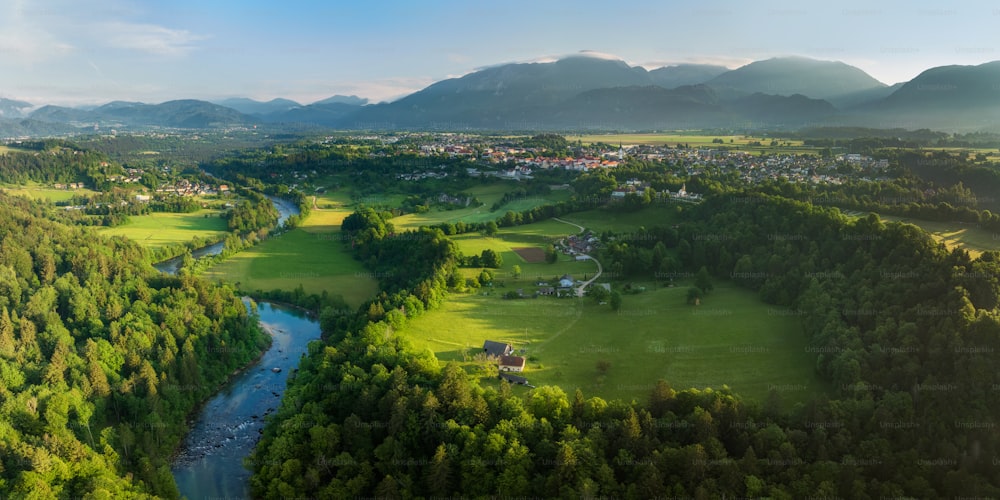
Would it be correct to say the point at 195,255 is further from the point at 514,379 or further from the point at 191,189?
the point at 514,379

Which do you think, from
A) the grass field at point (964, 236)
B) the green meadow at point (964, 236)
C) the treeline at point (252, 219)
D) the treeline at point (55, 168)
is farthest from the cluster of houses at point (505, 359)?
the treeline at point (55, 168)

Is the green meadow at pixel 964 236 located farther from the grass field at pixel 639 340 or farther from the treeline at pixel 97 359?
the treeline at pixel 97 359

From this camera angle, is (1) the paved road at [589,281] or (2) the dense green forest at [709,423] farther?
(1) the paved road at [589,281]

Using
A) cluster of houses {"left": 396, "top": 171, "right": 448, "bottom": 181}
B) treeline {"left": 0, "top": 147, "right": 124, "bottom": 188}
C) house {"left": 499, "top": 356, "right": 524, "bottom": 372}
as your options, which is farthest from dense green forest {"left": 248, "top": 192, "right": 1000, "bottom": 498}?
treeline {"left": 0, "top": 147, "right": 124, "bottom": 188}

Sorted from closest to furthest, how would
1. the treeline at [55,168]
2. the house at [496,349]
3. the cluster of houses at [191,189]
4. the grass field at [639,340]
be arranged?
the grass field at [639,340]
the house at [496,349]
the cluster of houses at [191,189]
the treeline at [55,168]

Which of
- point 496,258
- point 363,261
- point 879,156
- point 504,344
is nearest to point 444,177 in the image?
point 363,261

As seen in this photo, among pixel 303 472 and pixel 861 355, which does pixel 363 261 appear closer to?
pixel 303 472
